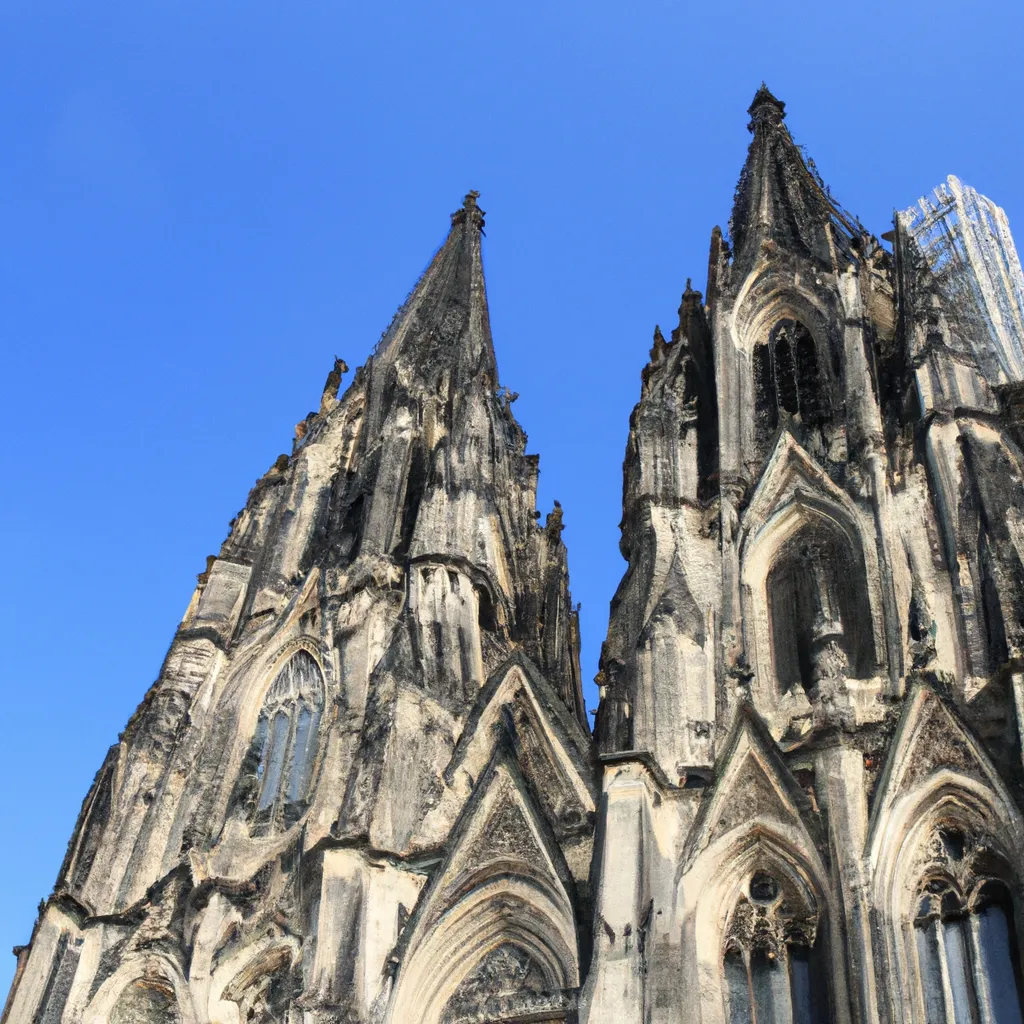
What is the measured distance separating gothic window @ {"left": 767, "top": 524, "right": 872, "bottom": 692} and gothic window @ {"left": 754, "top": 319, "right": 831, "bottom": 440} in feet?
10.9

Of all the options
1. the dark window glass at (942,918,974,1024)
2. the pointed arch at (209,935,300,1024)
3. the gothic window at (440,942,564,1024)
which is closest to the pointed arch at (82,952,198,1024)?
the pointed arch at (209,935,300,1024)

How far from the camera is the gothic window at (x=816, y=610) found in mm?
21547

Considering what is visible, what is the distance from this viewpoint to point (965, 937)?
54.7ft

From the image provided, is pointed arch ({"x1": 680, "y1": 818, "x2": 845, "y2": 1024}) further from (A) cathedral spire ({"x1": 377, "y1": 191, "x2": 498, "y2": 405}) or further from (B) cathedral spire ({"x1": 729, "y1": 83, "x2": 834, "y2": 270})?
(A) cathedral spire ({"x1": 377, "y1": 191, "x2": 498, "y2": 405})

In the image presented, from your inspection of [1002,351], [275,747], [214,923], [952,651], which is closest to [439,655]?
[275,747]

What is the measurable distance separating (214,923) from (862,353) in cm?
1395

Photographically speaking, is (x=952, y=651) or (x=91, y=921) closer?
(x=952, y=651)

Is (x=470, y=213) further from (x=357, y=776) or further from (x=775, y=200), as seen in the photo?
(x=357, y=776)

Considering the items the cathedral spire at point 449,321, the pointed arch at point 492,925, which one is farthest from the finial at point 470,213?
the pointed arch at point 492,925

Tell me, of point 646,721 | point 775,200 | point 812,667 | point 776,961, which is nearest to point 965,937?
point 776,961

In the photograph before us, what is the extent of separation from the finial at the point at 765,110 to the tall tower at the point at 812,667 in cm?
678

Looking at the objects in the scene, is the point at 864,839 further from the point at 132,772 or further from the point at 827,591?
the point at 132,772

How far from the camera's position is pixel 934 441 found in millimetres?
23391

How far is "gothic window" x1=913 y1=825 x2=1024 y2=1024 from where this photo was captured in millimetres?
16141
